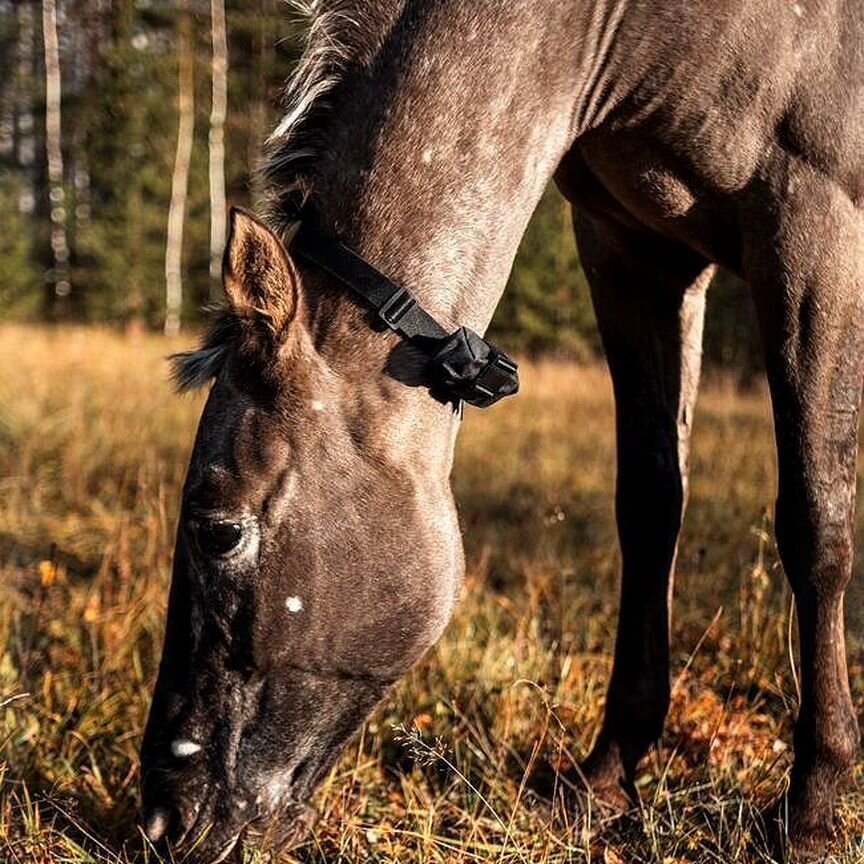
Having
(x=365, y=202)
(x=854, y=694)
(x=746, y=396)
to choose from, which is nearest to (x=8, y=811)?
(x=365, y=202)

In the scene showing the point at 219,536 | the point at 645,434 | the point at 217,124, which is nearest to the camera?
the point at 219,536

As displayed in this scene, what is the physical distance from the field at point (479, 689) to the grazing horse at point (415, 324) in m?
0.26

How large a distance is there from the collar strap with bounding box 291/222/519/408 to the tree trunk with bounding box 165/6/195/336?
16.8 metres

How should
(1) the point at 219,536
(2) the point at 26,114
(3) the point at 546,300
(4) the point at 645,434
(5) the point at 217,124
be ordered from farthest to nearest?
(2) the point at 26,114
(3) the point at 546,300
(5) the point at 217,124
(4) the point at 645,434
(1) the point at 219,536

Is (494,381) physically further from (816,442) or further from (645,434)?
(645,434)

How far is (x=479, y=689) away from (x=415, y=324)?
146 centimetres

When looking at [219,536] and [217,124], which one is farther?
[217,124]

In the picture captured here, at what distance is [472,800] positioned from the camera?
251 centimetres

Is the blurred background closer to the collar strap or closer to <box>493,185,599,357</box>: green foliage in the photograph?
<box>493,185,599,357</box>: green foliage

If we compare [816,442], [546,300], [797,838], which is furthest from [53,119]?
[797,838]

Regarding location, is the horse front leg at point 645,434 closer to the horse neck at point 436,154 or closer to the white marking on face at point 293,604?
the horse neck at point 436,154

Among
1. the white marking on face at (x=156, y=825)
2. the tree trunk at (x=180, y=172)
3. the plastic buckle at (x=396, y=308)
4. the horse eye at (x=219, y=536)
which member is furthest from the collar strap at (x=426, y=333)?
the tree trunk at (x=180, y=172)

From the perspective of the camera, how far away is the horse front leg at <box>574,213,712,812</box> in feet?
8.75

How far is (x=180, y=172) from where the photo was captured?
1877 cm
